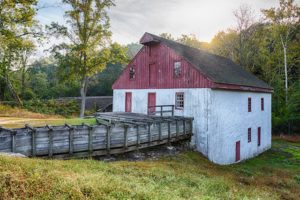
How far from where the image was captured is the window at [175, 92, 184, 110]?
17.5 metres

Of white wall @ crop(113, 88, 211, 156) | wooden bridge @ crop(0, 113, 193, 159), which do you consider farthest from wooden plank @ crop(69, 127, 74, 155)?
white wall @ crop(113, 88, 211, 156)

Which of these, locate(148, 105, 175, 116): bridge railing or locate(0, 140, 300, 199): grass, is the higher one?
locate(148, 105, 175, 116): bridge railing

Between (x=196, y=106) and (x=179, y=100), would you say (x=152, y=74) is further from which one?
(x=196, y=106)

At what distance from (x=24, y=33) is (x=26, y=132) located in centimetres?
1400

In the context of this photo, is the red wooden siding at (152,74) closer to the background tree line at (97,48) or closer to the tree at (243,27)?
the background tree line at (97,48)

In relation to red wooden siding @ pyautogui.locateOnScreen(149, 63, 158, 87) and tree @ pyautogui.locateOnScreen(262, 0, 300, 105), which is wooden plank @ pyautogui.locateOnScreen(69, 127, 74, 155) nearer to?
red wooden siding @ pyautogui.locateOnScreen(149, 63, 158, 87)

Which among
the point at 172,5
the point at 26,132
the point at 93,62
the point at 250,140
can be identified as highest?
the point at 172,5

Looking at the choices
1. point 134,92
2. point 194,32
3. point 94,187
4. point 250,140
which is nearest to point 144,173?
point 94,187

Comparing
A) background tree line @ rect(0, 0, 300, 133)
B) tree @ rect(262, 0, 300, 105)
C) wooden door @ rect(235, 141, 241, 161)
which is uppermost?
tree @ rect(262, 0, 300, 105)

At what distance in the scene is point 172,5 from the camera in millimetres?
18234

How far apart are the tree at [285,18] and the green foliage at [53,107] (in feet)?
104

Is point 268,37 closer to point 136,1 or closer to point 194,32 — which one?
point 194,32

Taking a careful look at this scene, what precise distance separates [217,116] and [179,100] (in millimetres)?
3164

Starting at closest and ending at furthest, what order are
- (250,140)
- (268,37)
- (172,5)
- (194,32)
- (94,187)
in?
1. (94,187)
2. (172,5)
3. (250,140)
4. (268,37)
5. (194,32)
